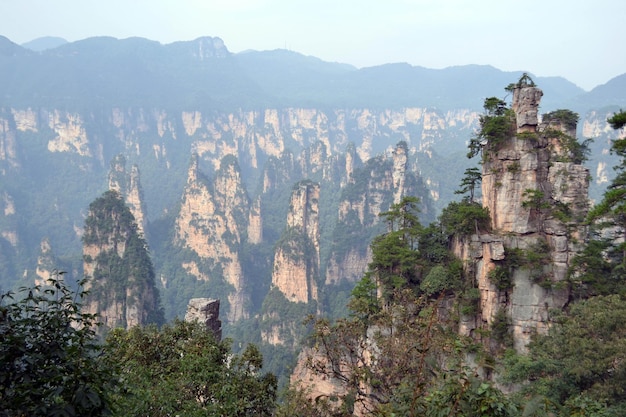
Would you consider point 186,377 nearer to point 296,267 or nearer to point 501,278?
point 501,278

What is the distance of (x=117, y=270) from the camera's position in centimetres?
4553

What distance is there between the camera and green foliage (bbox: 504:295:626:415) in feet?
37.9

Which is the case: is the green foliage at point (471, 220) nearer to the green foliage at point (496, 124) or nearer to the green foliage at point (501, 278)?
the green foliage at point (501, 278)

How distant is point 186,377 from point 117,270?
40.3m

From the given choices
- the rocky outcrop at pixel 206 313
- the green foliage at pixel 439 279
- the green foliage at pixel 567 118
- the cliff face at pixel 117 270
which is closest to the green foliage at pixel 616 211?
the green foliage at pixel 439 279

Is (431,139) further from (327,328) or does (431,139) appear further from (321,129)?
(327,328)

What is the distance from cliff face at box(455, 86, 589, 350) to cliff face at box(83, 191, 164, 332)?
1309 inches

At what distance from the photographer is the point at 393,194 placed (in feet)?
230

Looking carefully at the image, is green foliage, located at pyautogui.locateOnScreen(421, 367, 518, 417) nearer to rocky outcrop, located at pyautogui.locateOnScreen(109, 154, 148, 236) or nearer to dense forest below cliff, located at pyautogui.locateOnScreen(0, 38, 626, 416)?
dense forest below cliff, located at pyautogui.locateOnScreen(0, 38, 626, 416)

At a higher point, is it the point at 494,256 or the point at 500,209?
the point at 500,209

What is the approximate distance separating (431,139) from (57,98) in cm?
10955

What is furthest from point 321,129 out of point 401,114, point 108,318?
point 108,318

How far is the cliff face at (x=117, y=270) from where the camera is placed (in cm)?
4350

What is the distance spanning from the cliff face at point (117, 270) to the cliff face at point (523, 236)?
33258mm
